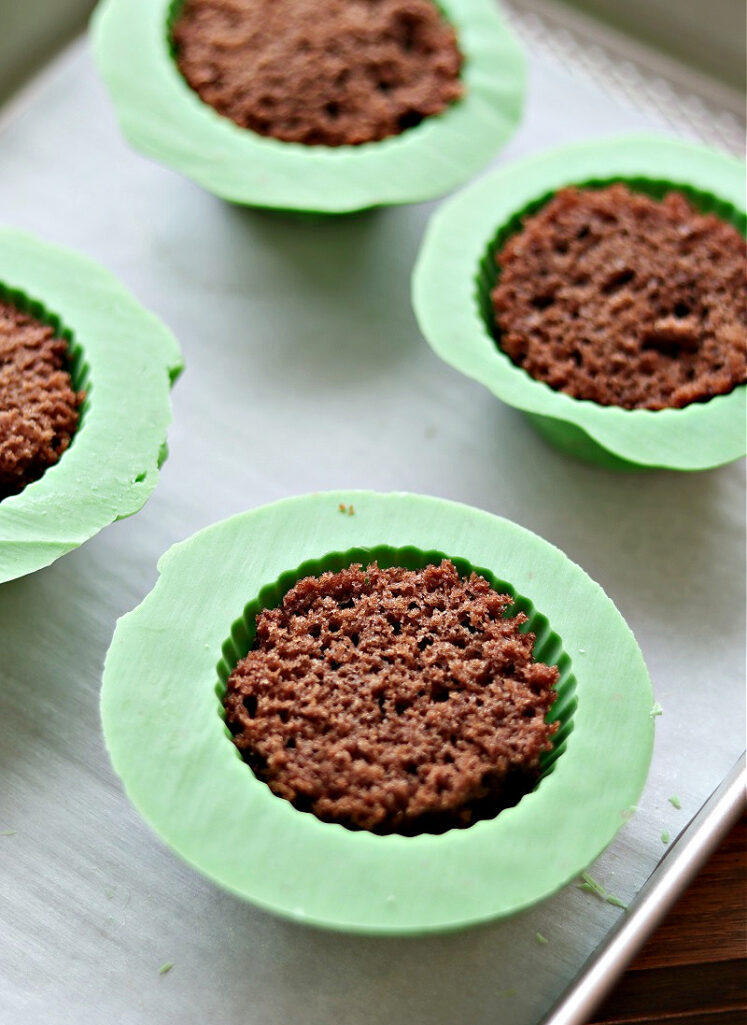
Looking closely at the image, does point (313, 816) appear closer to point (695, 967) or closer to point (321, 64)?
point (695, 967)

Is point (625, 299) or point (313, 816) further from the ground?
point (625, 299)

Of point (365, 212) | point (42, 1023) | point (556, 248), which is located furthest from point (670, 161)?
point (42, 1023)

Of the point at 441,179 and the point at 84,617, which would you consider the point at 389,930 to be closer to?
the point at 84,617

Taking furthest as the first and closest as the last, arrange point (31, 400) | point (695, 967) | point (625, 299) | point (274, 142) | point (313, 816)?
1. point (274, 142)
2. point (625, 299)
3. point (31, 400)
4. point (695, 967)
5. point (313, 816)

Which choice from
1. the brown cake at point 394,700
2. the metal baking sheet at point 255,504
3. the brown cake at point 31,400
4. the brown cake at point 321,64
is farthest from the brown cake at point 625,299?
the brown cake at point 31,400

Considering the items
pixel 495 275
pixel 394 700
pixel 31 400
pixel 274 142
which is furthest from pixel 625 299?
pixel 31 400

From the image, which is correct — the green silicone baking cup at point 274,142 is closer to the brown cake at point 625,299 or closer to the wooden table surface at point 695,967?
the brown cake at point 625,299
